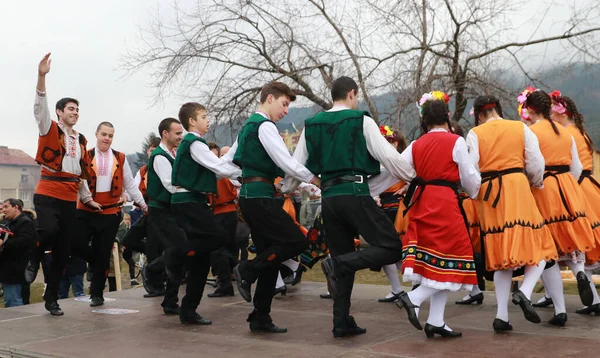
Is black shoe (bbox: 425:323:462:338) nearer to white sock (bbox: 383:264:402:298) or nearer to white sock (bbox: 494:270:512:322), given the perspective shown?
white sock (bbox: 494:270:512:322)

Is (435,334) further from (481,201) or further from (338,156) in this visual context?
(338,156)

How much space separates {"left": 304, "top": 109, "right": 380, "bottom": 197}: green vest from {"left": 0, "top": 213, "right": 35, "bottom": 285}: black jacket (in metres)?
5.05

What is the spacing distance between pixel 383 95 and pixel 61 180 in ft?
28.1

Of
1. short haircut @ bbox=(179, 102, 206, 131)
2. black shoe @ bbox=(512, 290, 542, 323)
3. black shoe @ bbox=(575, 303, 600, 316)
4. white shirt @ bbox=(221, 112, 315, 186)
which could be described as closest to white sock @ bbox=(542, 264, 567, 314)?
black shoe @ bbox=(575, 303, 600, 316)

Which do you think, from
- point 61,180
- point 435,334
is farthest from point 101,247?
point 435,334

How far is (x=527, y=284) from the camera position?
5.11 metres

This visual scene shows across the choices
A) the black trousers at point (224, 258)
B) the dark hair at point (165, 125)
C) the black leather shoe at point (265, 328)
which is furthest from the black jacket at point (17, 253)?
the black leather shoe at point (265, 328)

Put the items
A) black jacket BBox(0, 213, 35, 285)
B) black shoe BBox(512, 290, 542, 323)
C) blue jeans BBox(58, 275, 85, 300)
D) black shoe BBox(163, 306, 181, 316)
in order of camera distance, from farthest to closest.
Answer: blue jeans BBox(58, 275, 85, 300) < black jacket BBox(0, 213, 35, 285) < black shoe BBox(163, 306, 181, 316) < black shoe BBox(512, 290, 542, 323)

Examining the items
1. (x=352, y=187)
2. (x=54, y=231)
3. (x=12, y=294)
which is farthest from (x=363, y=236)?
(x=12, y=294)

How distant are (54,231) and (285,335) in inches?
97.5

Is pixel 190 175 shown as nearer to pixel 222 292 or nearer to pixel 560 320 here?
pixel 222 292

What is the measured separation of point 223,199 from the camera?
8.18 m

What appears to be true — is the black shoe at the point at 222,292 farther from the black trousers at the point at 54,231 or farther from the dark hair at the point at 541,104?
the dark hair at the point at 541,104

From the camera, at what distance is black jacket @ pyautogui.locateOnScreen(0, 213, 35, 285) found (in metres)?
8.63
